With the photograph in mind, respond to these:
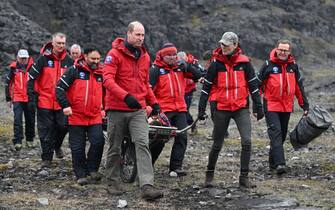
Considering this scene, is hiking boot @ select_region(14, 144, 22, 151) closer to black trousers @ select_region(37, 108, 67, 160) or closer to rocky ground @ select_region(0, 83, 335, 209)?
rocky ground @ select_region(0, 83, 335, 209)

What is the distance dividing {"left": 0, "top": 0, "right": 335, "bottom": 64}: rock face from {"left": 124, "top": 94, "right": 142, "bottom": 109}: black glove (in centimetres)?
3543

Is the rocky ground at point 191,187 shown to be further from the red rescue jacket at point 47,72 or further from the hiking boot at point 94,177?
the red rescue jacket at point 47,72

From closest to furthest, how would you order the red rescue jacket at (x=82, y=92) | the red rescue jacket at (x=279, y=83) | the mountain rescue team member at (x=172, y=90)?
the red rescue jacket at (x=82, y=92)
the mountain rescue team member at (x=172, y=90)
the red rescue jacket at (x=279, y=83)

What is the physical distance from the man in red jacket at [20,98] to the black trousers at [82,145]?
4.21m

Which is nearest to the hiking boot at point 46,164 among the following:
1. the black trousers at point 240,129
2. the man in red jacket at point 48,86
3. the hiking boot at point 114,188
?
the man in red jacket at point 48,86

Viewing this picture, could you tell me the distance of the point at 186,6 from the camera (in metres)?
52.2

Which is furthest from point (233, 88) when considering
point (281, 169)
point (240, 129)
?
point (281, 169)

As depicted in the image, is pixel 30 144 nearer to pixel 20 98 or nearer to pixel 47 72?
pixel 20 98

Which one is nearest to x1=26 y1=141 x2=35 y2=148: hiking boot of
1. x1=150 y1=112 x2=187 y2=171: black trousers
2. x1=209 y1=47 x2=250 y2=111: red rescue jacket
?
x1=150 y1=112 x2=187 y2=171: black trousers

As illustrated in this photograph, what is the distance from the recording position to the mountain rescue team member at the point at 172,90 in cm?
1099

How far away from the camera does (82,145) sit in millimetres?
10289

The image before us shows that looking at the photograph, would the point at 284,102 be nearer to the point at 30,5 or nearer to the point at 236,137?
the point at 236,137

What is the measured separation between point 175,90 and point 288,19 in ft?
150

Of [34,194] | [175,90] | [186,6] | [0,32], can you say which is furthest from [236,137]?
[186,6]
